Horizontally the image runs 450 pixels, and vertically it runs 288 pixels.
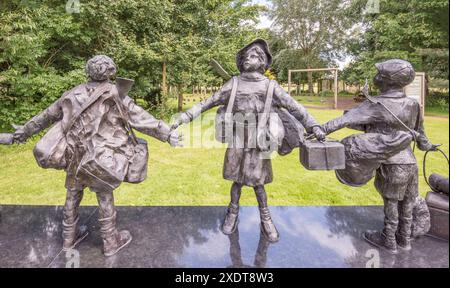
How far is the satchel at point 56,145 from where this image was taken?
91.5 inches

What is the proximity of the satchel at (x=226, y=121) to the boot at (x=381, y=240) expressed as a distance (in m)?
1.52

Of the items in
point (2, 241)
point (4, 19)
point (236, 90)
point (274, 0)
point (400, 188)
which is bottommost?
point (2, 241)

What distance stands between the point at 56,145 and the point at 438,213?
3.34 meters

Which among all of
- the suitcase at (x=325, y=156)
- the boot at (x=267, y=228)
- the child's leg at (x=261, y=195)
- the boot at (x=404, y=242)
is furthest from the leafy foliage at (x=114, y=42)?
the boot at (x=404, y=242)

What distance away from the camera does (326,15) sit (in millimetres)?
13398

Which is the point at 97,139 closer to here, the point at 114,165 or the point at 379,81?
the point at 114,165

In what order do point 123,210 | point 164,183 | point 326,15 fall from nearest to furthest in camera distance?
point 123,210 < point 164,183 < point 326,15

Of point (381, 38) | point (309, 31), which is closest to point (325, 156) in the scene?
point (381, 38)

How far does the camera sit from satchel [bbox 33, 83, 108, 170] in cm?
232

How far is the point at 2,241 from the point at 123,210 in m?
1.10

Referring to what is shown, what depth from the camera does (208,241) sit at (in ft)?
9.01

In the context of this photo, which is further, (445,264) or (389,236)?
(389,236)
